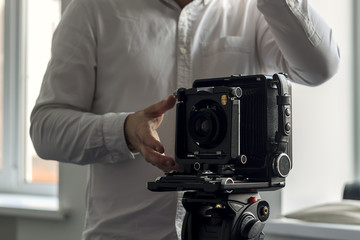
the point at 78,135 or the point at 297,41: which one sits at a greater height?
the point at 297,41

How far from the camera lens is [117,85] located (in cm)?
136

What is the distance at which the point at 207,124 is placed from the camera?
106 centimetres

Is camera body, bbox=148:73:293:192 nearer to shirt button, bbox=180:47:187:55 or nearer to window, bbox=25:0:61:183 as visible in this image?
shirt button, bbox=180:47:187:55

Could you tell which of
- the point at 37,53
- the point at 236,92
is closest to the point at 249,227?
the point at 236,92

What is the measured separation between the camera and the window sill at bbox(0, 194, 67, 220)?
2773 millimetres

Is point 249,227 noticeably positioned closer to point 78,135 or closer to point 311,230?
point 78,135

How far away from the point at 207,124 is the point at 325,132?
154 cm

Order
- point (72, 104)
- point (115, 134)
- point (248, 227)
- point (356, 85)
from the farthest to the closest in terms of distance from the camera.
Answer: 1. point (356, 85)
2. point (72, 104)
3. point (115, 134)
4. point (248, 227)

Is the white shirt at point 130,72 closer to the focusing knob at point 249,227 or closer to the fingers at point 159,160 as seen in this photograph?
the fingers at point 159,160

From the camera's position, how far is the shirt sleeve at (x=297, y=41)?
1.22 metres

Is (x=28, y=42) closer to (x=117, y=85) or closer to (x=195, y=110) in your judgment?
(x=117, y=85)

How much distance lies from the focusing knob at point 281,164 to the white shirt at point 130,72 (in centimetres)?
30

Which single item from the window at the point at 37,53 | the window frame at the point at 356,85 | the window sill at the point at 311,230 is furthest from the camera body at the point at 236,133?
the window at the point at 37,53

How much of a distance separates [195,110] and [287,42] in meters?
0.31
